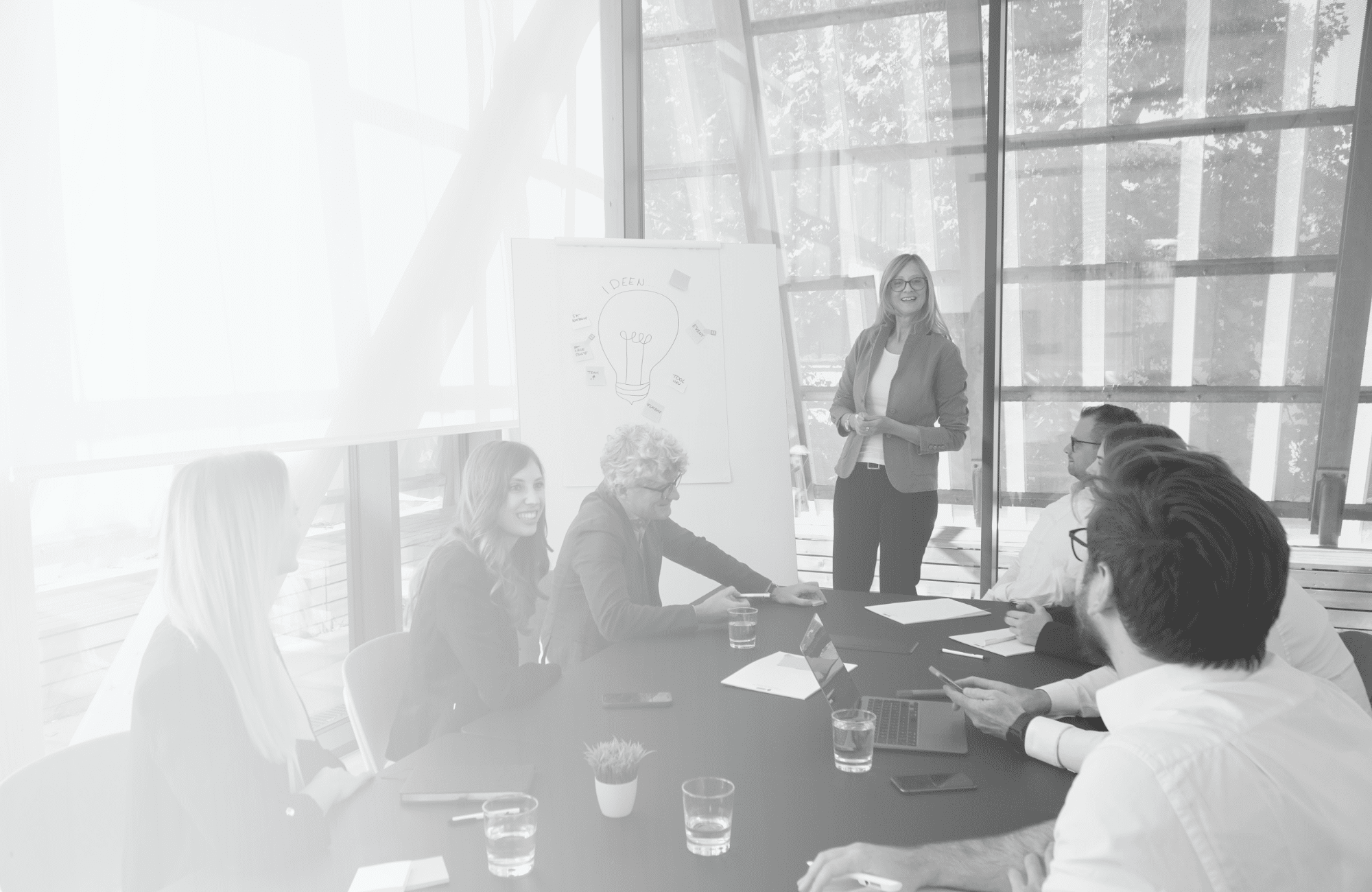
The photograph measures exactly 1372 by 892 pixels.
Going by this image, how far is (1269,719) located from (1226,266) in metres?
4.46

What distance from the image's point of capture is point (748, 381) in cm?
366

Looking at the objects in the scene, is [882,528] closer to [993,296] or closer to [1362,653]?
[993,296]

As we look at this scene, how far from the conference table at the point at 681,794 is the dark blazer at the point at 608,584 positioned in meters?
0.25

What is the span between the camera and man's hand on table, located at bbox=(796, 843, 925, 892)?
1.20m

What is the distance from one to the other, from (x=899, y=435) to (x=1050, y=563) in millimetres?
914

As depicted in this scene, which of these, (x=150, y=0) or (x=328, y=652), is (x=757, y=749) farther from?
(x=328, y=652)

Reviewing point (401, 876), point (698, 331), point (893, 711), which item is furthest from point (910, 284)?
point (401, 876)

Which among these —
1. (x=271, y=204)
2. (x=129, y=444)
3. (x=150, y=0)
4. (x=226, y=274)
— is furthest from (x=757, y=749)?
(x=150, y=0)

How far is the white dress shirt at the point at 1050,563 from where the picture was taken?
2.90 meters

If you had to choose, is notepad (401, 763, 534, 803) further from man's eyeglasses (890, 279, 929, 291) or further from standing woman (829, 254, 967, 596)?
man's eyeglasses (890, 279, 929, 291)

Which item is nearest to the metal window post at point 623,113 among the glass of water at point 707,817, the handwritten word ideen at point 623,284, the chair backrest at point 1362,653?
the handwritten word ideen at point 623,284

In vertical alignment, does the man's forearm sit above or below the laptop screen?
below

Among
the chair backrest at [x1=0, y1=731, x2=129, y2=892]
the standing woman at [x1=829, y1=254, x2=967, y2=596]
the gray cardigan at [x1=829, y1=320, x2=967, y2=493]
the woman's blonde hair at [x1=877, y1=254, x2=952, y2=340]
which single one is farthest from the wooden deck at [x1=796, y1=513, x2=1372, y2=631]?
the chair backrest at [x1=0, y1=731, x2=129, y2=892]

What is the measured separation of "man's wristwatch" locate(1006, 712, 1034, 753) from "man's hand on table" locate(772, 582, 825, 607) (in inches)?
43.8
